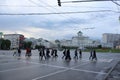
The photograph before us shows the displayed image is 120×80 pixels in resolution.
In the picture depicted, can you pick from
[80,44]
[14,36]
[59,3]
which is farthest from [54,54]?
[14,36]

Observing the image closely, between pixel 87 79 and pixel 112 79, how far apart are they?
170 cm

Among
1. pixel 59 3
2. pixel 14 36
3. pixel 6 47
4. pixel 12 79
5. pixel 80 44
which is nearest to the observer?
pixel 12 79

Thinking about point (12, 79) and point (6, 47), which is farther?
point (6, 47)

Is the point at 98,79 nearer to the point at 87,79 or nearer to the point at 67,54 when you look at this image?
the point at 87,79

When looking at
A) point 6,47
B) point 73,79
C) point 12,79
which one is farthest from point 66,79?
point 6,47

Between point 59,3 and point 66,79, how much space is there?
667 centimetres

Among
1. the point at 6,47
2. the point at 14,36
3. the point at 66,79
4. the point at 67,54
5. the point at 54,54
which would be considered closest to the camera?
the point at 66,79

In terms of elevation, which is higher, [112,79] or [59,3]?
[59,3]

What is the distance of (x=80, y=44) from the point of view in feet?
600

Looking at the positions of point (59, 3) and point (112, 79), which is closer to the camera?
point (112, 79)

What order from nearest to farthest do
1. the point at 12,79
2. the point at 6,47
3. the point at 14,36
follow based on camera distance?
1. the point at 12,79
2. the point at 6,47
3. the point at 14,36

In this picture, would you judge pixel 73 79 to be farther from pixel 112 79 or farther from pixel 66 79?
pixel 112 79

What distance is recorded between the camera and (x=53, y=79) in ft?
56.5

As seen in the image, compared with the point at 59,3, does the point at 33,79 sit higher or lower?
lower
